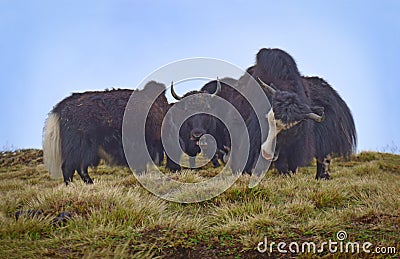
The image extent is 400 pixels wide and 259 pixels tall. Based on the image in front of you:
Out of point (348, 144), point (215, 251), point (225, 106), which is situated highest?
point (225, 106)

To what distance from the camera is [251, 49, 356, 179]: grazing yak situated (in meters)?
5.07

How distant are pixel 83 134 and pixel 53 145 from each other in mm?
539

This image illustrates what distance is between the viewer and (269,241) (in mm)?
2596

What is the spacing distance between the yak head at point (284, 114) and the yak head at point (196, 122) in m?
2.10

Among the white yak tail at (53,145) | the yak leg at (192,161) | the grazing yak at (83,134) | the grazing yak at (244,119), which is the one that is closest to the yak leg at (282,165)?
the grazing yak at (244,119)

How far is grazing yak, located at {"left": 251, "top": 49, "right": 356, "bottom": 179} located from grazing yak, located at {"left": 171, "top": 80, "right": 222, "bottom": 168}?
1.49 meters

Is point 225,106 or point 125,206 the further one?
point 225,106

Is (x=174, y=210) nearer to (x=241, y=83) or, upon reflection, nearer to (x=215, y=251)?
(x=215, y=251)

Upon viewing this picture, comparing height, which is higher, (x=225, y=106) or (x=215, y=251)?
(x=225, y=106)

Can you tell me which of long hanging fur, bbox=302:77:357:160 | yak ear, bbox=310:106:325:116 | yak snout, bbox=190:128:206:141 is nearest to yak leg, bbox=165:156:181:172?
yak snout, bbox=190:128:206:141

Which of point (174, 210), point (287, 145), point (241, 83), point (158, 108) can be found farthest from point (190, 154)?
point (174, 210)

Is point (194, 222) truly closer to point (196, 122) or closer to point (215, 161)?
point (196, 122)

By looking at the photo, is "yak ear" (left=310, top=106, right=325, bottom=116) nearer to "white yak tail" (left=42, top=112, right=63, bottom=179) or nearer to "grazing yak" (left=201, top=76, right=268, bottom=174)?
"grazing yak" (left=201, top=76, right=268, bottom=174)

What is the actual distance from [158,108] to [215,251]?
5.05m
